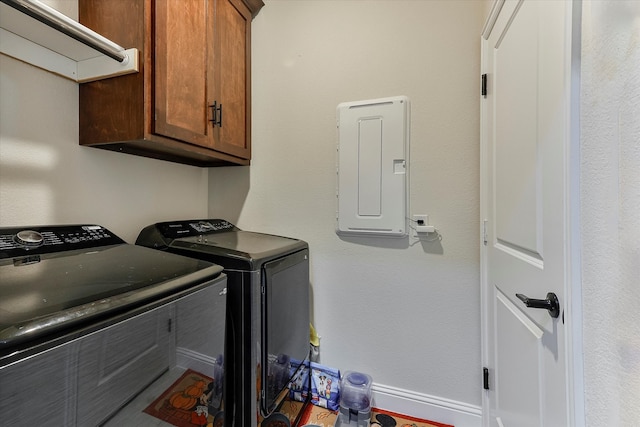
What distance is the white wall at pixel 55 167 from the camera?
104 cm

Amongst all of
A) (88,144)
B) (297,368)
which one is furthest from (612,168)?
(88,144)

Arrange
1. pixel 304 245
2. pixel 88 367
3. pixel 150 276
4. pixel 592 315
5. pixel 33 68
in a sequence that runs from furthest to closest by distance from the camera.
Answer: pixel 304 245, pixel 33 68, pixel 150 276, pixel 592 315, pixel 88 367

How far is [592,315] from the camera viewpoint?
0.65m

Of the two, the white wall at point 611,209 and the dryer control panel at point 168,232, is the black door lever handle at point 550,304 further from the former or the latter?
the dryer control panel at point 168,232

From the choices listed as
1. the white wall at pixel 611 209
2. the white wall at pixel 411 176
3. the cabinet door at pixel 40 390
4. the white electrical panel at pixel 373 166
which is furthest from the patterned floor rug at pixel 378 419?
the cabinet door at pixel 40 390

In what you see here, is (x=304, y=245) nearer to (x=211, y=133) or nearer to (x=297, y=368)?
(x=297, y=368)

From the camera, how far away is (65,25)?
882mm

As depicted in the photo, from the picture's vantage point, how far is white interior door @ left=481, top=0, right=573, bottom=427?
0.77 metres

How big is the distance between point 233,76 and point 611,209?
184 cm

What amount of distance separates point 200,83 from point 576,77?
1504mm

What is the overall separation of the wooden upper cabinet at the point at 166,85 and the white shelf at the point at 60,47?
43 millimetres

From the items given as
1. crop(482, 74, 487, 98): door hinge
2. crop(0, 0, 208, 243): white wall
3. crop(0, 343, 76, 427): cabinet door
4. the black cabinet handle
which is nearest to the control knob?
crop(0, 0, 208, 243): white wall

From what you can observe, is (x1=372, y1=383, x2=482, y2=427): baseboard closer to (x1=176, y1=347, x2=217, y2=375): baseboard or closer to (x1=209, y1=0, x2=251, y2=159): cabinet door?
(x1=176, y1=347, x2=217, y2=375): baseboard

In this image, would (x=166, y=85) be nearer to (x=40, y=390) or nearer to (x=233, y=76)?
(x=233, y=76)
